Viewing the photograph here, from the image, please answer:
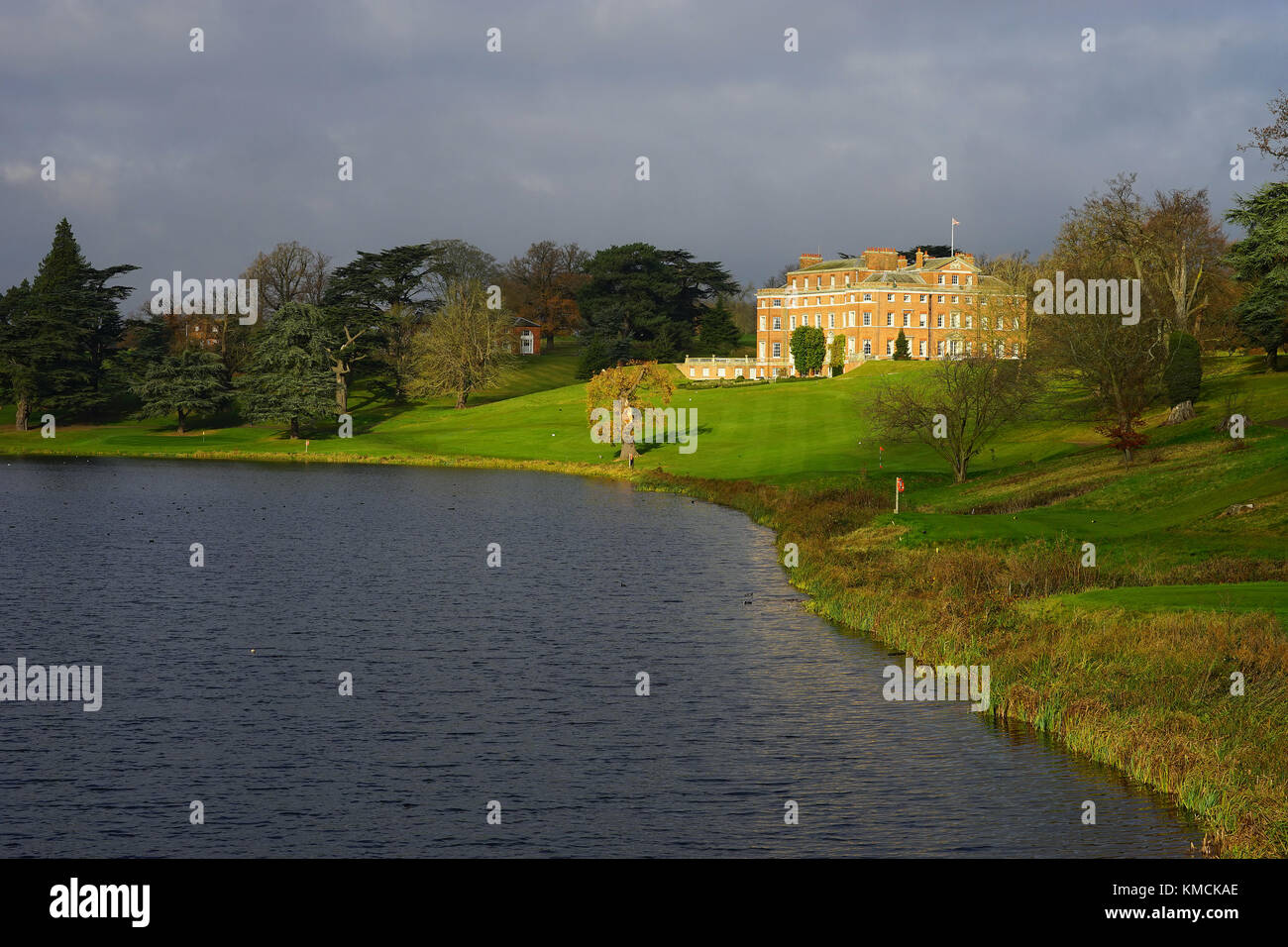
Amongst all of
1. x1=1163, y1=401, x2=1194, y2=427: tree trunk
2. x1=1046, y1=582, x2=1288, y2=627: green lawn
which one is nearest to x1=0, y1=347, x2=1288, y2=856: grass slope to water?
x1=1046, y1=582, x2=1288, y2=627: green lawn

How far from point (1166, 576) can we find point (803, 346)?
13142 centimetres

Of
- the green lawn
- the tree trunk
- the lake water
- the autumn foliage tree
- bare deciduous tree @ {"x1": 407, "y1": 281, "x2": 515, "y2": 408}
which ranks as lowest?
the lake water

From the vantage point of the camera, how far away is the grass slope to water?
25609 millimetres

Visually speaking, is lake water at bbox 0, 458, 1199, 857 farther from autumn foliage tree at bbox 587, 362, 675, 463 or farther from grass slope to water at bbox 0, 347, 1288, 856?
autumn foliage tree at bbox 587, 362, 675, 463

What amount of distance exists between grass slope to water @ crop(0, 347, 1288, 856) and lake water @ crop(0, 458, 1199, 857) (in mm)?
1284

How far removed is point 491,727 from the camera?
2950cm

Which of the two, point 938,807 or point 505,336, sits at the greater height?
point 505,336

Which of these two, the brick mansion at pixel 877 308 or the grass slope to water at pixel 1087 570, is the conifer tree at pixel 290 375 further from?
the brick mansion at pixel 877 308

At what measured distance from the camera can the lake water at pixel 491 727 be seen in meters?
22.9
